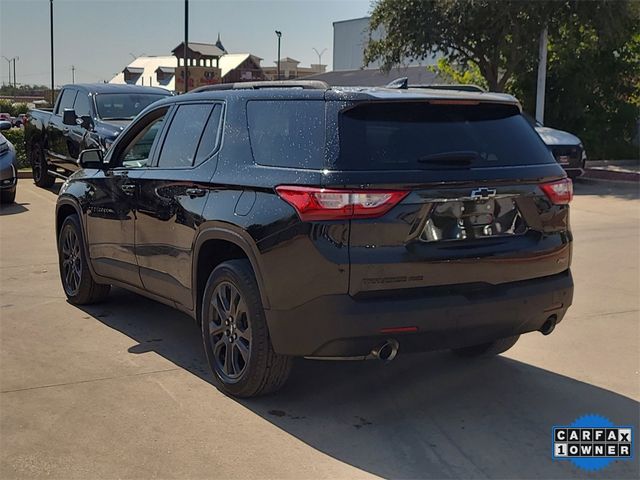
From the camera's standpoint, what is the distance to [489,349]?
5.11 metres

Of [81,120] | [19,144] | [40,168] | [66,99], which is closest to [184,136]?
[81,120]

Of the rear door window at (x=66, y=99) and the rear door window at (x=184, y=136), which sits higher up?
the rear door window at (x=66, y=99)

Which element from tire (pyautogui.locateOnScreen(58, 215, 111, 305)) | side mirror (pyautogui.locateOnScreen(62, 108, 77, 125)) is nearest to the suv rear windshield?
tire (pyautogui.locateOnScreen(58, 215, 111, 305))

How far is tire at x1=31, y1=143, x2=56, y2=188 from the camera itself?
46.2 feet

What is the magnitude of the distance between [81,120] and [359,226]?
8.95 m

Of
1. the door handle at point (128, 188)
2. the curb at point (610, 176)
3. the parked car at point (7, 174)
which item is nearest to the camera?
the door handle at point (128, 188)

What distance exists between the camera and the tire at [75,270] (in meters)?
6.27

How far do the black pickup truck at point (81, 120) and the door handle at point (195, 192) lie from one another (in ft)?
21.1

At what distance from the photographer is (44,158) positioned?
548 inches

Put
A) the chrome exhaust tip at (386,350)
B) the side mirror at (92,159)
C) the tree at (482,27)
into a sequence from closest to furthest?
the chrome exhaust tip at (386,350), the side mirror at (92,159), the tree at (482,27)

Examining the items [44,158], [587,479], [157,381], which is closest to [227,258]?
[157,381]

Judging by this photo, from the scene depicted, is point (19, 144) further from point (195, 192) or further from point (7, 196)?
point (195, 192)

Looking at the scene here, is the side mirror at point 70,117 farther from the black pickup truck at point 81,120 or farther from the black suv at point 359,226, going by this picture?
the black suv at point 359,226

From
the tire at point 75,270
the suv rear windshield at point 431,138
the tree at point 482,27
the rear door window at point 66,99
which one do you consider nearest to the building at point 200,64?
the tree at point 482,27
